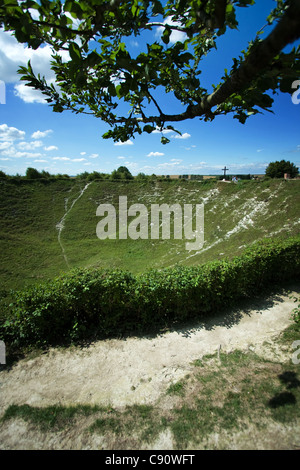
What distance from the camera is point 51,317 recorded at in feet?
20.1

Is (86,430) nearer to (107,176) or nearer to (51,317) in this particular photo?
(51,317)

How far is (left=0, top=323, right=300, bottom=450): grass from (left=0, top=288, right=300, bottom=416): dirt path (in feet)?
0.88

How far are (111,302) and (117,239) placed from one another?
23553 mm

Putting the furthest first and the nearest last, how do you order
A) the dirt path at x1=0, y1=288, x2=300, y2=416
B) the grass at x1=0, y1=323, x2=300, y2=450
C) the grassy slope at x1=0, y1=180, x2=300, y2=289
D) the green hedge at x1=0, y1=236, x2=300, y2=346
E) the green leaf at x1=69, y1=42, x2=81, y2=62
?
the grassy slope at x1=0, y1=180, x2=300, y2=289
the green hedge at x1=0, y1=236, x2=300, y2=346
the dirt path at x1=0, y1=288, x2=300, y2=416
the grass at x1=0, y1=323, x2=300, y2=450
the green leaf at x1=69, y1=42, x2=81, y2=62

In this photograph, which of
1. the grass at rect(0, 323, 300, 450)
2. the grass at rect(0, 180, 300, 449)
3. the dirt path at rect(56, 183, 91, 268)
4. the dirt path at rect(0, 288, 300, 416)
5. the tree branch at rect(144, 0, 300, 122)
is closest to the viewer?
the tree branch at rect(144, 0, 300, 122)

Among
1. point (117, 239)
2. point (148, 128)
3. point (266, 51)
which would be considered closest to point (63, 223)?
point (117, 239)

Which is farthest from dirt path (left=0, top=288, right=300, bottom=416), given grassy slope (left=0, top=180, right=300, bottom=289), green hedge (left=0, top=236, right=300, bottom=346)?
grassy slope (left=0, top=180, right=300, bottom=289)

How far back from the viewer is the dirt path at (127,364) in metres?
4.54

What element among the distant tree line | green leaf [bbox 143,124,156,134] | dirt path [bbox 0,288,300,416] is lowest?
dirt path [bbox 0,288,300,416]

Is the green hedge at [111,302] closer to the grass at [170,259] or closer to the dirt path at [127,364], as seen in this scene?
the dirt path at [127,364]

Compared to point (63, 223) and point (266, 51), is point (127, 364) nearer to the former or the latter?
point (266, 51)

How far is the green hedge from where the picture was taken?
6.02 m

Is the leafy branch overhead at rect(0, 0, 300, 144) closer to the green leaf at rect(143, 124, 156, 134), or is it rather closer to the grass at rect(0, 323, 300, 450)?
the green leaf at rect(143, 124, 156, 134)
